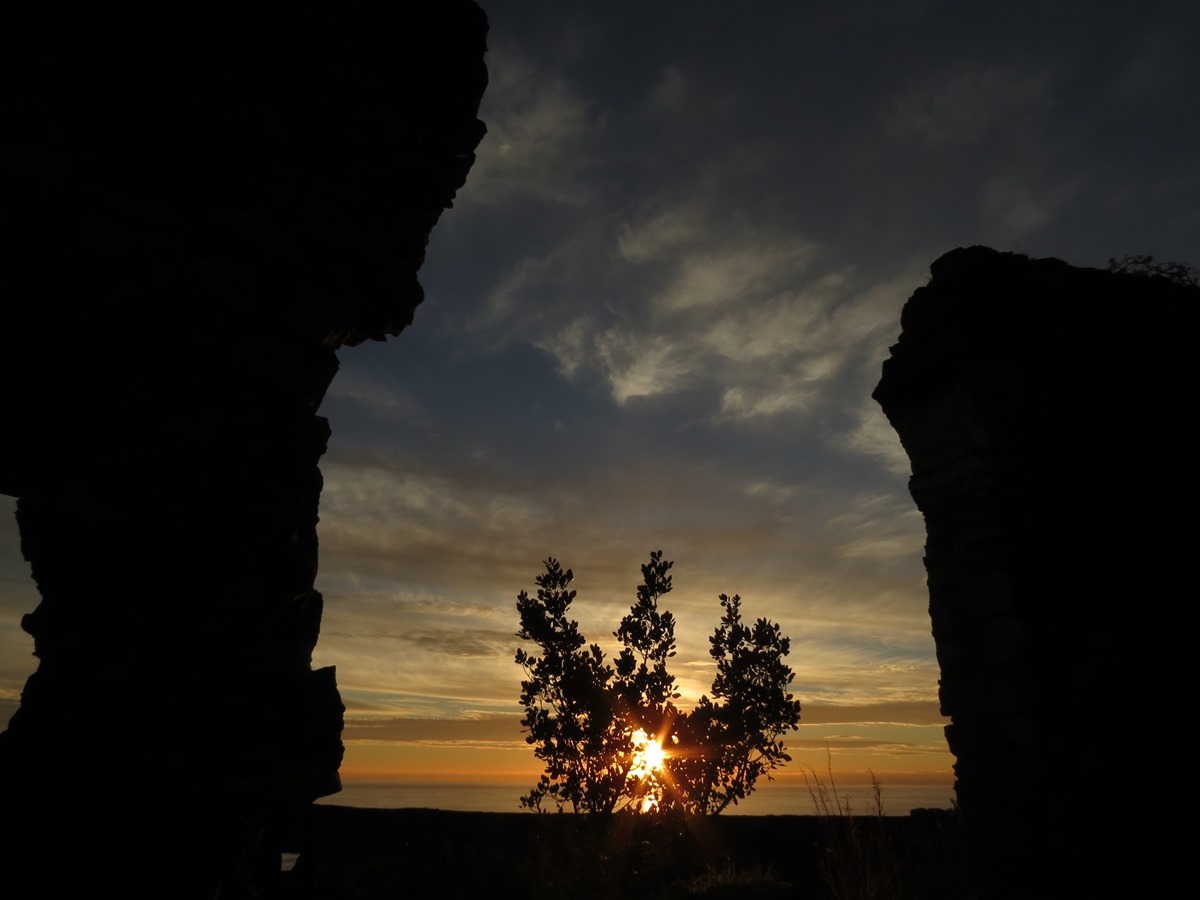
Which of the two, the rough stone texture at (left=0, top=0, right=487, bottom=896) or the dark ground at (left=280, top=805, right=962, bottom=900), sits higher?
the rough stone texture at (left=0, top=0, right=487, bottom=896)

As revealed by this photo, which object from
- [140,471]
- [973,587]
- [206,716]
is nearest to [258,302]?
[140,471]

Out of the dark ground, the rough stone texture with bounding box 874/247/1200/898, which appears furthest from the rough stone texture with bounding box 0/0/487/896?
the dark ground

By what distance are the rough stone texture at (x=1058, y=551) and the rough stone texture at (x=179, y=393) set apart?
3.63 m

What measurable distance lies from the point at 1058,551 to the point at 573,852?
554 cm

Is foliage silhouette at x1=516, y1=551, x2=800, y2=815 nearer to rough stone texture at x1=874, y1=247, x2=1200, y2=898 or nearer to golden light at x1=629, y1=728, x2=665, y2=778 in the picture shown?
golden light at x1=629, y1=728, x2=665, y2=778

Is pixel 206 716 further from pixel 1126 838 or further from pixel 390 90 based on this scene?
pixel 1126 838

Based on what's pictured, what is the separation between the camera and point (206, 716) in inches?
112

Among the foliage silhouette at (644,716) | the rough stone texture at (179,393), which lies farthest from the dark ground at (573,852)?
the rough stone texture at (179,393)

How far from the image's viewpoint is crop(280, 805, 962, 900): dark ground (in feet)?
22.5

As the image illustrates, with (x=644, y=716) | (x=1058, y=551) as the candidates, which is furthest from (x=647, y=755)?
(x=1058, y=551)

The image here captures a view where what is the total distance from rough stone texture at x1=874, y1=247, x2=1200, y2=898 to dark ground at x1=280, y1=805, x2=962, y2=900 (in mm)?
2288

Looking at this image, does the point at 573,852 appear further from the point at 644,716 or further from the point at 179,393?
the point at 179,393

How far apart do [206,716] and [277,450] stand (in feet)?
3.74

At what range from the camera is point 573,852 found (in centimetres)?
745
